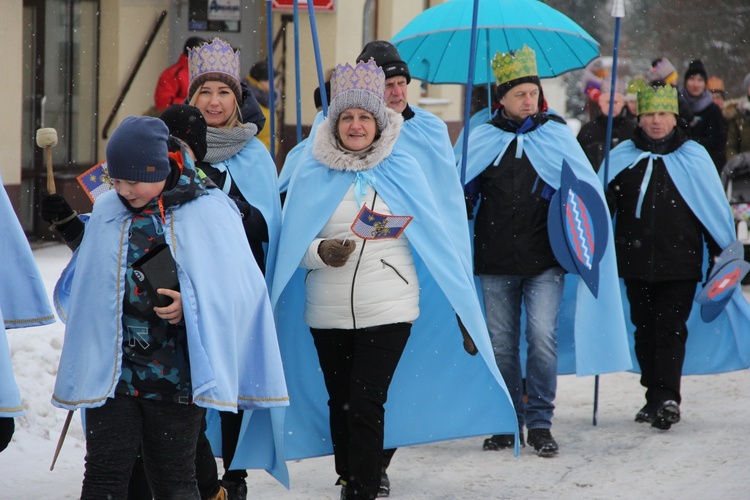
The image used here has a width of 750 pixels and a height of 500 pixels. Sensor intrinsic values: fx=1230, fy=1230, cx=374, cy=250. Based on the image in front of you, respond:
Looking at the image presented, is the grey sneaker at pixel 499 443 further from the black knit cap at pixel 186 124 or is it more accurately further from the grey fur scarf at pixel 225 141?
the black knit cap at pixel 186 124

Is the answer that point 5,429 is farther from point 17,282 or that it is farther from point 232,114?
point 232,114

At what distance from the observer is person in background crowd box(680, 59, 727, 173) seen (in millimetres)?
13008

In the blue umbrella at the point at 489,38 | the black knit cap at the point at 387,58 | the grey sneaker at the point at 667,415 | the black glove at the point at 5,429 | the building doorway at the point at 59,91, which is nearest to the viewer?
the black glove at the point at 5,429

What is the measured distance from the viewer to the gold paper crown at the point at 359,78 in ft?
17.5

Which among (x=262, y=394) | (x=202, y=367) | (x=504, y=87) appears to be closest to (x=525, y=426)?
(x=504, y=87)

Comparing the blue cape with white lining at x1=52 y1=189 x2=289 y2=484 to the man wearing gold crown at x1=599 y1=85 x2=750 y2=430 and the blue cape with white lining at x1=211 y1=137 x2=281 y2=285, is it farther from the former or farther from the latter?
the man wearing gold crown at x1=599 y1=85 x2=750 y2=430

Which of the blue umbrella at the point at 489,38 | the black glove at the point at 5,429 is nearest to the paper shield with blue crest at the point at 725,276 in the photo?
the blue umbrella at the point at 489,38

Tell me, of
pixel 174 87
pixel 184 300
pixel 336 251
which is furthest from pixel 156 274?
A: pixel 174 87

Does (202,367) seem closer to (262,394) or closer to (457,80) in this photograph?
(262,394)

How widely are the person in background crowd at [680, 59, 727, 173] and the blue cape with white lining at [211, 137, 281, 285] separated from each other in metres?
8.47

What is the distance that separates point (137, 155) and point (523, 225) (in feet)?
9.91

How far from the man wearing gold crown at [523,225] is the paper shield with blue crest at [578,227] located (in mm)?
27

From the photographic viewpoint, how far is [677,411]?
23.2 ft

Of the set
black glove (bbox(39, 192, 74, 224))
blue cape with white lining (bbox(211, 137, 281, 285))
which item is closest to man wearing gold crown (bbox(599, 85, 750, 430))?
blue cape with white lining (bbox(211, 137, 281, 285))
